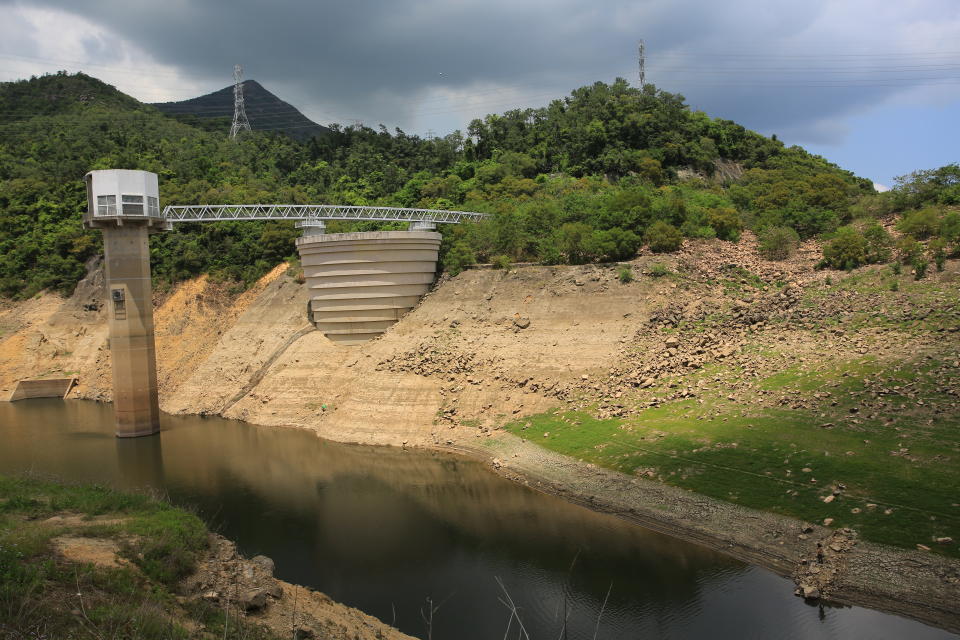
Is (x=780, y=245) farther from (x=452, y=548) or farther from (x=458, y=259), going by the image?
(x=452, y=548)

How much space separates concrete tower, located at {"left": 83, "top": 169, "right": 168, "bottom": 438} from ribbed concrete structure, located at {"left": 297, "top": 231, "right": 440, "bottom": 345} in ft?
33.3

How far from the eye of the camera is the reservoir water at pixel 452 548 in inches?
625

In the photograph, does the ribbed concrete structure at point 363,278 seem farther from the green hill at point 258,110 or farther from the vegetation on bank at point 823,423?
the green hill at point 258,110

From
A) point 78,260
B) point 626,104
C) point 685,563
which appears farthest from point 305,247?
point 626,104

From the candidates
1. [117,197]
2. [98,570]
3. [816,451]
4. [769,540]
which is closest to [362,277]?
[117,197]

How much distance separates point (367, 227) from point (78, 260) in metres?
25.1

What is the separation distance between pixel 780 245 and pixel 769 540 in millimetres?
26162

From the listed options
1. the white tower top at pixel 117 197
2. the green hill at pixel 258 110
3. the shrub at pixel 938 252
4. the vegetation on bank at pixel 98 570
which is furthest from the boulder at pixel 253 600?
the green hill at pixel 258 110

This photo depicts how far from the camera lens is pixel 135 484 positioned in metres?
27.3

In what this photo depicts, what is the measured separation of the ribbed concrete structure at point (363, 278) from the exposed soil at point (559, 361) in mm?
1422

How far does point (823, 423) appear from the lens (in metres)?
23.4

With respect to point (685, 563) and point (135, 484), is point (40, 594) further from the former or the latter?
point (135, 484)

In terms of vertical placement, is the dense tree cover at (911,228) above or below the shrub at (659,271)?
above

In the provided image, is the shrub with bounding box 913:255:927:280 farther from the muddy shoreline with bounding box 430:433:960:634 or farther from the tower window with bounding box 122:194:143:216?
the tower window with bounding box 122:194:143:216
